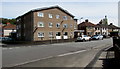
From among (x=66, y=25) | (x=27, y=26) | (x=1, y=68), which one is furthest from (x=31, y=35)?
(x=1, y=68)

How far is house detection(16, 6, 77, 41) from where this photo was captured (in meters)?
39.9

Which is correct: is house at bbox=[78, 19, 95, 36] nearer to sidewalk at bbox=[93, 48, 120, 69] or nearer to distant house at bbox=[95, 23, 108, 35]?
distant house at bbox=[95, 23, 108, 35]

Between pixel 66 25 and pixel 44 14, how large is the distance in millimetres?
9476

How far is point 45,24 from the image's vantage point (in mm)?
42344

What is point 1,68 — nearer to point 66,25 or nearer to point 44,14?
point 44,14

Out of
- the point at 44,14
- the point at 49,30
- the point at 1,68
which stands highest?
the point at 44,14

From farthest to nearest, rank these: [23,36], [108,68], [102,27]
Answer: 1. [102,27]
2. [23,36]
3. [108,68]

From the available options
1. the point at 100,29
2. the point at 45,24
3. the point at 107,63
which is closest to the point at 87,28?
the point at 100,29

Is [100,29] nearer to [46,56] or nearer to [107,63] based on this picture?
[46,56]

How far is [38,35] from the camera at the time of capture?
4000 centimetres

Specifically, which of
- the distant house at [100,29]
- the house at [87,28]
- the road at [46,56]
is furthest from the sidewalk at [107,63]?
the distant house at [100,29]

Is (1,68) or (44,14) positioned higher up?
(44,14)

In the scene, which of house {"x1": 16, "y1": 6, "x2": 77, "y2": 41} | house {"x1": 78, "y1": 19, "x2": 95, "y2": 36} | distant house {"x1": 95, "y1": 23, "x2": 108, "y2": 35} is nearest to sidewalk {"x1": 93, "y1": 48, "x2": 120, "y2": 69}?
house {"x1": 16, "y1": 6, "x2": 77, "y2": 41}

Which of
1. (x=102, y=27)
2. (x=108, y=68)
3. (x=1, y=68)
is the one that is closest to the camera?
(x=108, y=68)
